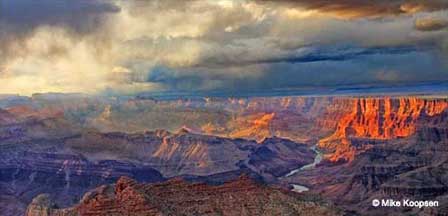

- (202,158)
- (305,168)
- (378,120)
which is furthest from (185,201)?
(378,120)

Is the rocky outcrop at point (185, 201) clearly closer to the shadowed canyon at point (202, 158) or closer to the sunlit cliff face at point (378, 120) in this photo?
the shadowed canyon at point (202, 158)

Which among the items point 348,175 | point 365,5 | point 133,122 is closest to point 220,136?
point 133,122

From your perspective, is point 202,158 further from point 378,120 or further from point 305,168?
point 378,120

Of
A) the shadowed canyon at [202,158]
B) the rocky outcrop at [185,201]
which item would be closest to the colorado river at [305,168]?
the shadowed canyon at [202,158]

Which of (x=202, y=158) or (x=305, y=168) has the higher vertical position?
(x=202, y=158)

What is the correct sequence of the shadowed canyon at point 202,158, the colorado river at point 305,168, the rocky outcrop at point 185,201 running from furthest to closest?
the colorado river at point 305,168
the rocky outcrop at point 185,201
the shadowed canyon at point 202,158

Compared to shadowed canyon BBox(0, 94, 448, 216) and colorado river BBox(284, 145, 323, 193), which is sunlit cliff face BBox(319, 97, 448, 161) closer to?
shadowed canyon BBox(0, 94, 448, 216)

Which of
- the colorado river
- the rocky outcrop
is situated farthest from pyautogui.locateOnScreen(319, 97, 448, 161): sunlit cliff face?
the rocky outcrop
